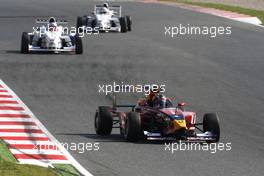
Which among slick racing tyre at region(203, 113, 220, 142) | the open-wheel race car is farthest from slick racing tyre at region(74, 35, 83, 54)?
slick racing tyre at region(203, 113, 220, 142)

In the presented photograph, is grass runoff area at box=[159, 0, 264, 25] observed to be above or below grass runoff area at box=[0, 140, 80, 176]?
below

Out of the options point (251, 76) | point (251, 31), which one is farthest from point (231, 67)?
point (251, 31)

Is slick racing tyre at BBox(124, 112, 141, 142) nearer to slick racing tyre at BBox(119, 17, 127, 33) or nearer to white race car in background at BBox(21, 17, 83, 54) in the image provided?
white race car in background at BBox(21, 17, 83, 54)

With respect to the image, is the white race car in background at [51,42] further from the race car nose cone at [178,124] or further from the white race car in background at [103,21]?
the race car nose cone at [178,124]

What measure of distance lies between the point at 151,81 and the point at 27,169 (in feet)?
44.0

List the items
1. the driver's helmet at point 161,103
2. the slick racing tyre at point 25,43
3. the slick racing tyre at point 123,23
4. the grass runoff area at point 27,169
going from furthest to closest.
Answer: the slick racing tyre at point 123,23 → the slick racing tyre at point 25,43 → the driver's helmet at point 161,103 → the grass runoff area at point 27,169

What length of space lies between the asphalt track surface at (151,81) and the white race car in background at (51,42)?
48cm

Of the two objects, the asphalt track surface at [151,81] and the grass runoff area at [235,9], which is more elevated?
the asphalt track surface at [151,81]

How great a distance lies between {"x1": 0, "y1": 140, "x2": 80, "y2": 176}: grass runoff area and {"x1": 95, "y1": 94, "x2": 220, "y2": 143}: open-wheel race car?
268 cm

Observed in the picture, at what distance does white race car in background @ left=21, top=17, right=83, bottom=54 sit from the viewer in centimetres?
3051

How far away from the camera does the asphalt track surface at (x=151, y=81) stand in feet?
50.3

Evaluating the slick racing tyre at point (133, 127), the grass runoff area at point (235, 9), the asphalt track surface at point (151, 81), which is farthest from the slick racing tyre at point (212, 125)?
the grass runoff area at point (235, 9)

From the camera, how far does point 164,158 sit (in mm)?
15453

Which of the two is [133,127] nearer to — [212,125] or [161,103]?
[161,103]
